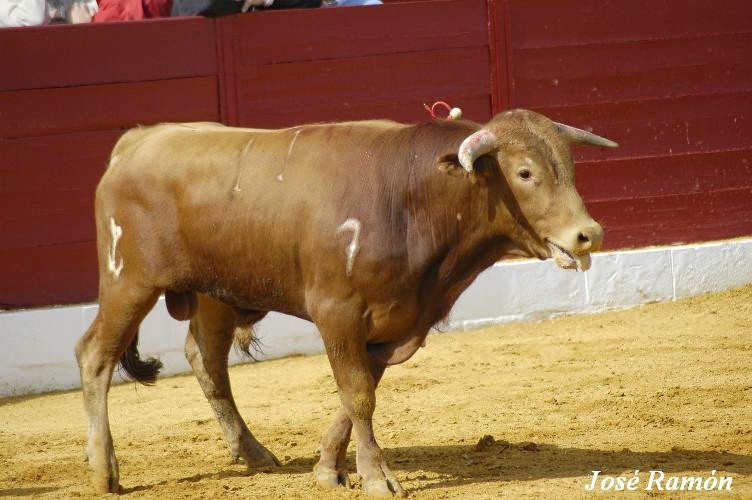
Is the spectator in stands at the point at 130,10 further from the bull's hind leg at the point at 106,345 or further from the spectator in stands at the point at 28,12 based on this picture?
the bull's hind leg at the point at 106,345

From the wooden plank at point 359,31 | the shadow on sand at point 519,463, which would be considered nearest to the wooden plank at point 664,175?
the wooden plank at point 359,31

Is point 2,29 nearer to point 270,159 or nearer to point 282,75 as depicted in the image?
point 282,75

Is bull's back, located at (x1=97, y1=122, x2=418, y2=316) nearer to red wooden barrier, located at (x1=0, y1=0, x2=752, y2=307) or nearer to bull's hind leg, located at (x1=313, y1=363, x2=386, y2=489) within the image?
bull's hind leg, located at (x1=313, y1=363, x2=386, y2=489)

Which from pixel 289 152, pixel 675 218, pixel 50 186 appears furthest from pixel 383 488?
pixel 675 218

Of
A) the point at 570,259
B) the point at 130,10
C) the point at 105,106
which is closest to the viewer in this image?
the point at 570,259

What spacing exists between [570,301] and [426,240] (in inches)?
145

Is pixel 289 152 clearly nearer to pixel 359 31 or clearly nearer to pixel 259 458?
pixel 259 458

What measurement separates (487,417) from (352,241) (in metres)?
1.71

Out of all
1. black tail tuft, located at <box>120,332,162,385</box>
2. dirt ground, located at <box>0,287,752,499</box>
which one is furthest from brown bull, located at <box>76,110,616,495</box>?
dirt ground, located at <box>0,287,752,499</box>

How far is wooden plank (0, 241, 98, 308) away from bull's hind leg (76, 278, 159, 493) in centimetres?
220

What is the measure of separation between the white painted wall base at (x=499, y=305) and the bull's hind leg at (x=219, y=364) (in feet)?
6.13

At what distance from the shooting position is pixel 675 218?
9.02 meters

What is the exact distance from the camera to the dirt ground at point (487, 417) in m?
5.34

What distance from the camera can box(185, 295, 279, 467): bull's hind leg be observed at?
18.9ft
